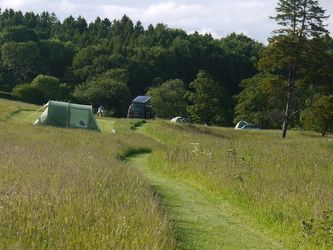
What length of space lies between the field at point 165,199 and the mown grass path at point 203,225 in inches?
0.9

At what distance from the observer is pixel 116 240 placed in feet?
22.0

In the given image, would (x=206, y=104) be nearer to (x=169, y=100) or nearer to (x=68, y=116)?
(x=169, y=100)

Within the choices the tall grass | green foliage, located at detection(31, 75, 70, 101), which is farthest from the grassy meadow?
green foliage, located at detection(31, 75, 70, 101)

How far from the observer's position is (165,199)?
40.4 ft

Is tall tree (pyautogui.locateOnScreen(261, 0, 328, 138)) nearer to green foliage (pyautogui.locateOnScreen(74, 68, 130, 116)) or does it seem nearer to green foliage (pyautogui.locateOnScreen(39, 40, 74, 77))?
green foliage (pyautogui.locateOnScreen(74, 68, 130, 116))

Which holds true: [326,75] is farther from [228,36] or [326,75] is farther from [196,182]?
[228,36]

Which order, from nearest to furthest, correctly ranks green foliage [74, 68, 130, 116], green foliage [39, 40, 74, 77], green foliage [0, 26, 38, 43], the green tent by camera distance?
→ the green tent, green foliage [74, 68, 130, 116], green foliage [39, 40, 74, 77], green foliage [0, 26, 38, 43]

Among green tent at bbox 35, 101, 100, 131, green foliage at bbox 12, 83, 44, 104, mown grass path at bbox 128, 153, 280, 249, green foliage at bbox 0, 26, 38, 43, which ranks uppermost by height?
green foliage at bbox 0, 26, 38, 43

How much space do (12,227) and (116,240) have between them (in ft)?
4.20

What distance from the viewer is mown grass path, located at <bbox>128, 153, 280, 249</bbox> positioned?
29.2 feet

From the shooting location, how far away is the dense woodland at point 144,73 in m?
87.1

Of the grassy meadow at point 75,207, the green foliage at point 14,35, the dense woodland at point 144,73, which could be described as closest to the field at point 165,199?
the grassy meadow at point 75,207

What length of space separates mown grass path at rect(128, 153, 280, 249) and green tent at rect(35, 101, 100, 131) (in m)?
20.3

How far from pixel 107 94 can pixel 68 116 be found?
67555 mm
